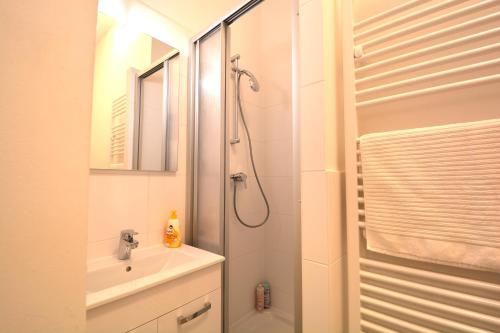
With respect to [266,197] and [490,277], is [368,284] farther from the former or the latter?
[266,197]

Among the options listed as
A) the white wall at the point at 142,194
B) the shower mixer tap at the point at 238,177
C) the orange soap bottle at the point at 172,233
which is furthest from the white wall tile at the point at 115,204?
→ the shower mixer tap at the point at 238,177

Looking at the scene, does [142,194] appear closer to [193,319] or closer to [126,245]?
[126,245]

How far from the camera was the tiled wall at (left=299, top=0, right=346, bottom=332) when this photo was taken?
0.74m

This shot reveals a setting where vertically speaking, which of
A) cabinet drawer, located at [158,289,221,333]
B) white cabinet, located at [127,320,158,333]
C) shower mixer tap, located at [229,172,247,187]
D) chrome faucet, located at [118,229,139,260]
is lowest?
cabinet drawer, located at [158,289,221,333]

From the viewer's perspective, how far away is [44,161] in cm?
31

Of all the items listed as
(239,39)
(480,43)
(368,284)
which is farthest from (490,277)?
(239,39)

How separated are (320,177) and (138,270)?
95cm

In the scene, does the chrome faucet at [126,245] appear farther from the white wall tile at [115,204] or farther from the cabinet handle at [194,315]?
the cabinet handle at [194,315]

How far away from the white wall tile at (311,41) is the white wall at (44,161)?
661 mm

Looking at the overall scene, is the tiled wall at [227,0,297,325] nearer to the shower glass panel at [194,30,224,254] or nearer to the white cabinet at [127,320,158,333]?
the shower glass panel at [194,30,224,254]

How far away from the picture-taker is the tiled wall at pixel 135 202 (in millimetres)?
1003

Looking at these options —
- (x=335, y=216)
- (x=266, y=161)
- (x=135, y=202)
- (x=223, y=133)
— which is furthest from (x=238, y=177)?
(x=335, y=216)

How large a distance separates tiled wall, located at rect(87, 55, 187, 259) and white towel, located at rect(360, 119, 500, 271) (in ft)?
3.38

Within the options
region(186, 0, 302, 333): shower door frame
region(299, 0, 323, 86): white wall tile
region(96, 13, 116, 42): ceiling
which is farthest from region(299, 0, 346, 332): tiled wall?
region(96, 13, 116, 42): ceiling
